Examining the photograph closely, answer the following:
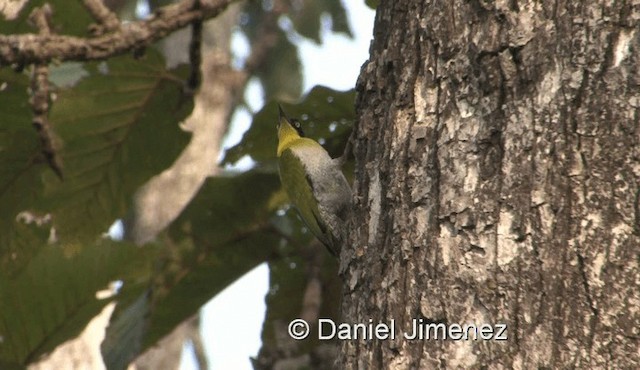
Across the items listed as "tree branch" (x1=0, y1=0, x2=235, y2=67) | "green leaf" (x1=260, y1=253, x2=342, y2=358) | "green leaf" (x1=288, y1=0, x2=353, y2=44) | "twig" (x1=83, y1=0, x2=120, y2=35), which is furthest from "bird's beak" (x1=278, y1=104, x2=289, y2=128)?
"green leaf" (x1=288, y1=0, x2=353, y2=44)

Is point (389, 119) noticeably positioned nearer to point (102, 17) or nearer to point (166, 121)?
point (102, 17)

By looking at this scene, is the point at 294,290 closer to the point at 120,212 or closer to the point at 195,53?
the point at 120,212

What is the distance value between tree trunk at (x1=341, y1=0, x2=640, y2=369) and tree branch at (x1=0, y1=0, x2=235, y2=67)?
4.71 ft

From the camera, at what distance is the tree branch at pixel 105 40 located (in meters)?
3.42

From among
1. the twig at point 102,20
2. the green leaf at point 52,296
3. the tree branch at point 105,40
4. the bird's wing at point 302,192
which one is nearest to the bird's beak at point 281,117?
the bird's wing at point 302,192

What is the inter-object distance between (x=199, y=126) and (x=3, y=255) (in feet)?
18.3

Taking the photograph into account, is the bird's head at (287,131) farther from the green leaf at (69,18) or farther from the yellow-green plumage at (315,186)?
the green leaf at (69,18)

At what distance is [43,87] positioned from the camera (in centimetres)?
357

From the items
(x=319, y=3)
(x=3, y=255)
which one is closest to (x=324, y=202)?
(x=3, y=255)

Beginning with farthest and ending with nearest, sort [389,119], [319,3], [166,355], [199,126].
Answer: [319,3]
[199,126]
[166,355]
[389,119]

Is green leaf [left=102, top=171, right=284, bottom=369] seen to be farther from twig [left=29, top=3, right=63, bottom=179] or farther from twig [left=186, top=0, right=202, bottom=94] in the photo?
twig [left=29, top=3, right=63, bottom=179]

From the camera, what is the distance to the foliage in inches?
170

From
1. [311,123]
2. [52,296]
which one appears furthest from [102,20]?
[52,296]

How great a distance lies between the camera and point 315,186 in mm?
4426
